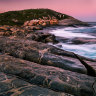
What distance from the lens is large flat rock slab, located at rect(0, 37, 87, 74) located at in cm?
549

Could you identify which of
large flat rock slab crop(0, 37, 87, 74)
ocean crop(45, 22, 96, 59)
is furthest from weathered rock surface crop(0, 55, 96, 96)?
ocean crop(45, 22, 96, 59)

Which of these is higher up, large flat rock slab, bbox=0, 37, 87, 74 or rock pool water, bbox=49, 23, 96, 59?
large flat rock slab, bbox=0, 37, 87, 74

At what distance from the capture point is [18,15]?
268 feet

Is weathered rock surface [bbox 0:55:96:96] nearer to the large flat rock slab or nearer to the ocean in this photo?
the large flat rock slab

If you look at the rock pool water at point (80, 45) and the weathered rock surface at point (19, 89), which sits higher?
the weathered rock surface at point (19, 89)

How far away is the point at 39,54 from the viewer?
595cm

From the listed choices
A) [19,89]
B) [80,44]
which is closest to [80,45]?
[80,44]

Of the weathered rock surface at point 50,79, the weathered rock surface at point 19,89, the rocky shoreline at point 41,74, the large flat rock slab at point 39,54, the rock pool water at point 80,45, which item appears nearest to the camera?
the weathered rock surface at point 19,89

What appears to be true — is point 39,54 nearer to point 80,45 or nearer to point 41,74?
point 41,74

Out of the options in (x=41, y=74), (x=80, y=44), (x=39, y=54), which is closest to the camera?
(x=41, y=74)

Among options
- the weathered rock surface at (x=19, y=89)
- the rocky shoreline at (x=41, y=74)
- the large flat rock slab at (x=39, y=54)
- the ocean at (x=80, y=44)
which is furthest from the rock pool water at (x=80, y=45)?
the weathered rock surface at (x=19, y=89)

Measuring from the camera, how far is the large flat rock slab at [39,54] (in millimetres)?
5492

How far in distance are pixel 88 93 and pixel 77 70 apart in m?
1.19

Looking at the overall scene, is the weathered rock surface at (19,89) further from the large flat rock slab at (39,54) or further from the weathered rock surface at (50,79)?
the large flat rock slab at (39,54)
